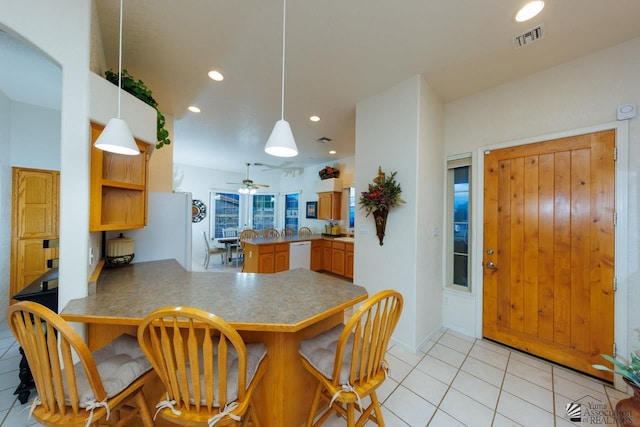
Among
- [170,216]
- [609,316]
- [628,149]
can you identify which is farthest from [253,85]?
[609,316]

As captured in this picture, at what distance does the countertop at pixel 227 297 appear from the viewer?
1.17m

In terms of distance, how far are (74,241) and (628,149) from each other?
412cm

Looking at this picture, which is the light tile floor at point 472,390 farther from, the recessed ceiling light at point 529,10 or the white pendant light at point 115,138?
the recessed ceiling light at point 529,10

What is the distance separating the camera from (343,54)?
6.95 feet

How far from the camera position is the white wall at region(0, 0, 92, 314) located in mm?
1369

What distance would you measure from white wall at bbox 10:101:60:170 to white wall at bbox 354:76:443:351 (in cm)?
411

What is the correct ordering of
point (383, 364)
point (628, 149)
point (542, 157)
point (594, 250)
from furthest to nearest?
point (542, 157), point (594, 250), point (628, 149), point (383, 364)

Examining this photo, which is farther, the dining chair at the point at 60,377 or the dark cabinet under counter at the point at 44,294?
the dark cabinet under counter at the point at 44,294

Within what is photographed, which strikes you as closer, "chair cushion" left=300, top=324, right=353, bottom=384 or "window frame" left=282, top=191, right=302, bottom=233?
"chair cushion" left=300, top=324, right=353, bottom=384

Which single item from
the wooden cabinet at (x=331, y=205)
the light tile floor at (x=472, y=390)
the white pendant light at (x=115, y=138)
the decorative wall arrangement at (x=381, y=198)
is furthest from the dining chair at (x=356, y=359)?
the wooden cabinet at (x=331, y=205)

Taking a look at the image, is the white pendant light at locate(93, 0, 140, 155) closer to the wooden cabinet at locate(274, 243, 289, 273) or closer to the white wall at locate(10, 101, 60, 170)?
the white wall at locate(10, 101, 60, 170)

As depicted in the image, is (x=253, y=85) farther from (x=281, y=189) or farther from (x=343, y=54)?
(x=281, y=189)

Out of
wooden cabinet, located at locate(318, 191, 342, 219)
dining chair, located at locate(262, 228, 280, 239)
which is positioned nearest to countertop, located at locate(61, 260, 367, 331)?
wooden cabinet, located at locate(318, 191, 342, 219)
